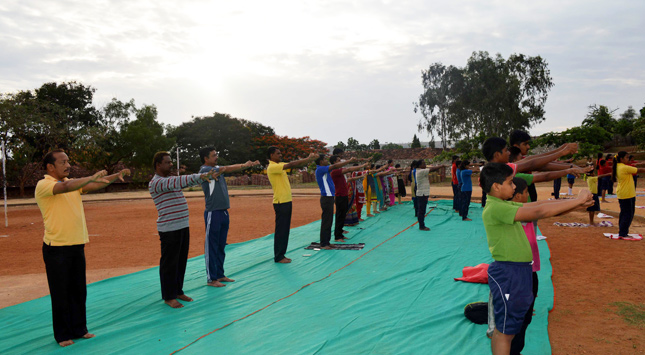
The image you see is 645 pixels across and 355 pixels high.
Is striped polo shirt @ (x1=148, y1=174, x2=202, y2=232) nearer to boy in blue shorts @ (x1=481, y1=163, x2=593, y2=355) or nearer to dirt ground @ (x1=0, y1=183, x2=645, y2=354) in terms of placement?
dirt ground @ (x1=0, y1=183, x2=645, y2=354)

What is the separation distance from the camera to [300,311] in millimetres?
4297

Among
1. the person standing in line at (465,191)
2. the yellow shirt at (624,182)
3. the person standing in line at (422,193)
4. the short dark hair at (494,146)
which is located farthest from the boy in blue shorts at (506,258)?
the person standing in line at (465,191)

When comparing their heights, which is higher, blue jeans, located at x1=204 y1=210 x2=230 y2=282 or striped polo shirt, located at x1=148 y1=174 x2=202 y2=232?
striped polo shirt, located at x1=148 y1=174 x2=202 y2=232

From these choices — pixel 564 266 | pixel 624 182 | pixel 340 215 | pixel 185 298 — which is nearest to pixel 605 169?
pixel 624 182

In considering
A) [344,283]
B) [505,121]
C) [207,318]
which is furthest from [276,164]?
[505,121]

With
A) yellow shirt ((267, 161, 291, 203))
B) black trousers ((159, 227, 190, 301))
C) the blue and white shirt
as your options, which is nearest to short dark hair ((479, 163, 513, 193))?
black trousers ((159, 227, 190, 301))

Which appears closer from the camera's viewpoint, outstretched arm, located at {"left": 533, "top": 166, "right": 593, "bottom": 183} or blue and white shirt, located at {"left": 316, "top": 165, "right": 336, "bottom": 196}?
outstretched arm, located at {"left": 533, "top": 166, "right": 593, "bottom": 183}

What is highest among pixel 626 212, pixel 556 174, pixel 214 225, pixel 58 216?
pixel 556 174

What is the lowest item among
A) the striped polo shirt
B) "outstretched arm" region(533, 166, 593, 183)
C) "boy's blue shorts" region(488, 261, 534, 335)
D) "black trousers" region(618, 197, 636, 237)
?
"black trousers" region(618, 197, 636, 237)

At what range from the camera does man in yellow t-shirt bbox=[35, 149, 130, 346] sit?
3.70 meters

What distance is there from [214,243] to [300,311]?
5.74ft

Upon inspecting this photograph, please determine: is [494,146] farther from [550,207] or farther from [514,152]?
[550,207]

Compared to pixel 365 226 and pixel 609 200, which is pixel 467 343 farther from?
pixel 609 200

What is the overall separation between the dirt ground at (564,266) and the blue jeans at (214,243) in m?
2.08
